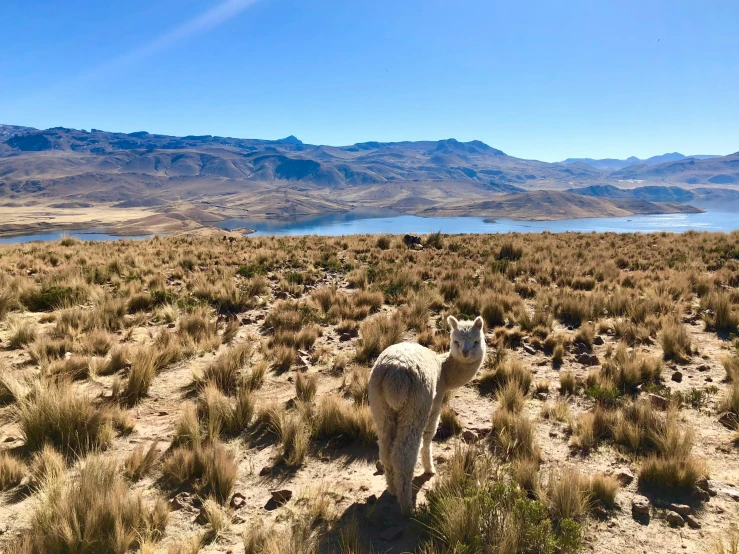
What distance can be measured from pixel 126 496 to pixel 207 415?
179cm

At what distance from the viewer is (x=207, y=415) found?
5320mm

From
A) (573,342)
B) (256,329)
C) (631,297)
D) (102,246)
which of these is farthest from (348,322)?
(102,246)

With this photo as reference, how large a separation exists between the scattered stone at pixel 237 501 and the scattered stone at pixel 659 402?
559 centimetres

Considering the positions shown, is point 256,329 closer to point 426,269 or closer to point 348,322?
point 348,322

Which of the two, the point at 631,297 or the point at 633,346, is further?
the point at 631,297

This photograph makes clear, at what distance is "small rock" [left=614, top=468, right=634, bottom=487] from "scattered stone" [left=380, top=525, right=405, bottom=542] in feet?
7.93

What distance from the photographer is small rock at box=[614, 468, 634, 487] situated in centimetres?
407

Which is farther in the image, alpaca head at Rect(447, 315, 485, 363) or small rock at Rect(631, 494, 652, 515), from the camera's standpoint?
alpaca head at Rect(447, 315, 485, 363)

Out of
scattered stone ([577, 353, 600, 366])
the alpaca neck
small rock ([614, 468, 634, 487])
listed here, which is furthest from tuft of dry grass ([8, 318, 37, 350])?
scattered stone ([577, 353, 600, 366])

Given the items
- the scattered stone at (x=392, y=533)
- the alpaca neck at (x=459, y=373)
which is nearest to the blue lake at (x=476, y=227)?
the alpaca neck at (x=459, y=373)

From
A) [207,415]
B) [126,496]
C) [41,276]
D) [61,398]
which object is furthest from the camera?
[41,276]

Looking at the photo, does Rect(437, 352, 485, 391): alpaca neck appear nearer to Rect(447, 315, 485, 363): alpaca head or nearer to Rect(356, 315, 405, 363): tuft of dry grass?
Rect(447, 315, 485, 363): alpaca head

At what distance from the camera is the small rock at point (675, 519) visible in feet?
11.6

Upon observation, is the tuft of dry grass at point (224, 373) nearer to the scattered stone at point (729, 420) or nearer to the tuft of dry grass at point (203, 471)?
the tuft of dry grass at point (203, 471)
